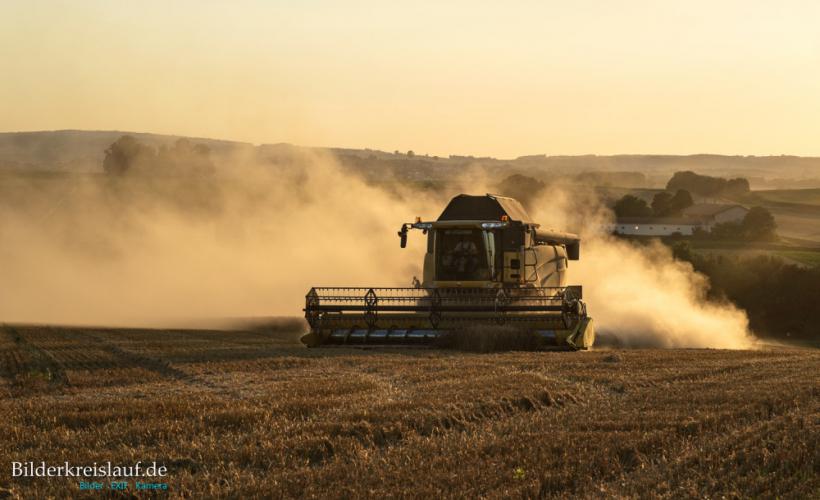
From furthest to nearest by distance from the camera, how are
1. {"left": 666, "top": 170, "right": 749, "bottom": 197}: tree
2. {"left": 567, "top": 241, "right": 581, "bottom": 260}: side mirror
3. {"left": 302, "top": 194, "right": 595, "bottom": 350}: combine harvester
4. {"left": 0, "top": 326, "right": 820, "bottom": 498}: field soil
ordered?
{"left": 666, "top": 170, "right": 749, "bottom": 197}: tree, {"left": 567, "top": 241, "right": 581, "bottom": 260}: side mirror, {"left": 302, "top": 194, "right": 595, "bottom": 350}: combine harvester, {"left": 0, "top": 326, "right": 820, "bottom": 498}: field soil

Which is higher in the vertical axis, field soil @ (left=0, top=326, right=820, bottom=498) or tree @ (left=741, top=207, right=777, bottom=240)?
tree @ (left=741, top=207, right=777, bottom=240)

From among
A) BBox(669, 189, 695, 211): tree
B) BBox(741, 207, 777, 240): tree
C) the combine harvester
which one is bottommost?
the combine harvester

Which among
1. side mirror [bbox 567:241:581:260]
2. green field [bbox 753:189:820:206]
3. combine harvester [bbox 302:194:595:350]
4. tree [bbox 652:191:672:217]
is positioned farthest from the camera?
green field [bbox 753:189:820:206]

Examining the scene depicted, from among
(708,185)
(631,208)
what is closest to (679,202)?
(631,208)

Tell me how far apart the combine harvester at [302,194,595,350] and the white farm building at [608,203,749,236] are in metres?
61.9

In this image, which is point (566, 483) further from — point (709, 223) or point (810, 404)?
point (709, 223)

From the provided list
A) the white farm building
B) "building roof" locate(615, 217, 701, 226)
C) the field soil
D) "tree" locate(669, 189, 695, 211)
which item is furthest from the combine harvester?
"tree" locate(669, 189, 695, 211)

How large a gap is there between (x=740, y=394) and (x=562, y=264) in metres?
15.6

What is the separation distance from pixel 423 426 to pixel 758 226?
80.7m

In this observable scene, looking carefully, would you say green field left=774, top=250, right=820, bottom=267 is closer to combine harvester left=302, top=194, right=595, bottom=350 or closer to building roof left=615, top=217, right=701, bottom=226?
building roof left=615, top=217, right=701, bottom=226

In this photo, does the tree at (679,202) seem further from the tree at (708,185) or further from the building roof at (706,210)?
the tree at (708,185)

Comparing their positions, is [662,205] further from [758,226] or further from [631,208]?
[758,226]

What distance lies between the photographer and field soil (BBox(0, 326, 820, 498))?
877 cm

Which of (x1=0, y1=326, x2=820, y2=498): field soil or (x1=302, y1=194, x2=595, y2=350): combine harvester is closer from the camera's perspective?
(x1=0, y1=326, x2=820, y2=498): field soil
